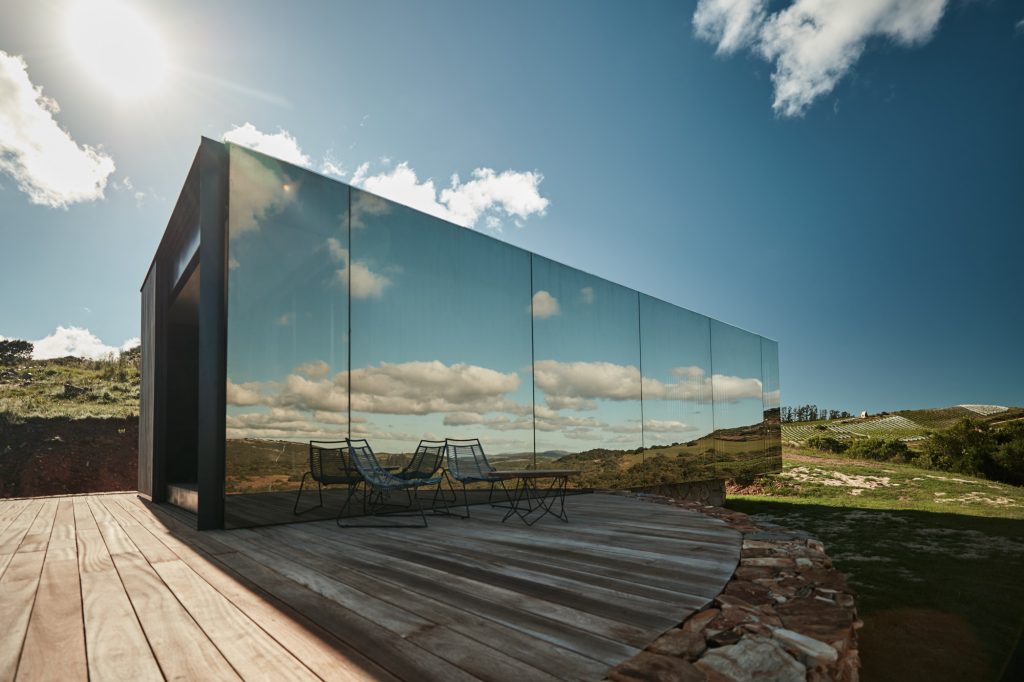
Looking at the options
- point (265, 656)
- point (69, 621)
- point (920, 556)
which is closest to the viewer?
point (265, 656)

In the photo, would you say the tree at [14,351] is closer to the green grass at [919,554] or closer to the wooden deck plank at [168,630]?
the wooden deck plank at [168,630]

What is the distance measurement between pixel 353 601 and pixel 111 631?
2.66ft

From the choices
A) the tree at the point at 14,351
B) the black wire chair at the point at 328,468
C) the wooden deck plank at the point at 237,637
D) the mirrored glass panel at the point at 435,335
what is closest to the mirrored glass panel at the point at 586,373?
the mirrored glass panel at the point at 435,335

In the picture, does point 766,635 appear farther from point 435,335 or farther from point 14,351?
point 14,351

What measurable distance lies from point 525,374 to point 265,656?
5236 mm

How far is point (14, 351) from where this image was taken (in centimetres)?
1675

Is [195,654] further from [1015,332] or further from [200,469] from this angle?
[1015,332]

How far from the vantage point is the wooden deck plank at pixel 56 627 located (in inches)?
59.2

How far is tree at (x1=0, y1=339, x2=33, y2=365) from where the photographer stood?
1648 cm

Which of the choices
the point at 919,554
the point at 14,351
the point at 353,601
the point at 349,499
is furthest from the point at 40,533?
the point at 14,351

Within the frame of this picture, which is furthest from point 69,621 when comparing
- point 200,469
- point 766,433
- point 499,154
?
point 766,433

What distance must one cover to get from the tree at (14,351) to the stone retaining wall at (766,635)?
73.3 ft

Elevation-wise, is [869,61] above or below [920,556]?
above

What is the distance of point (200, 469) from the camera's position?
4.30 meters
